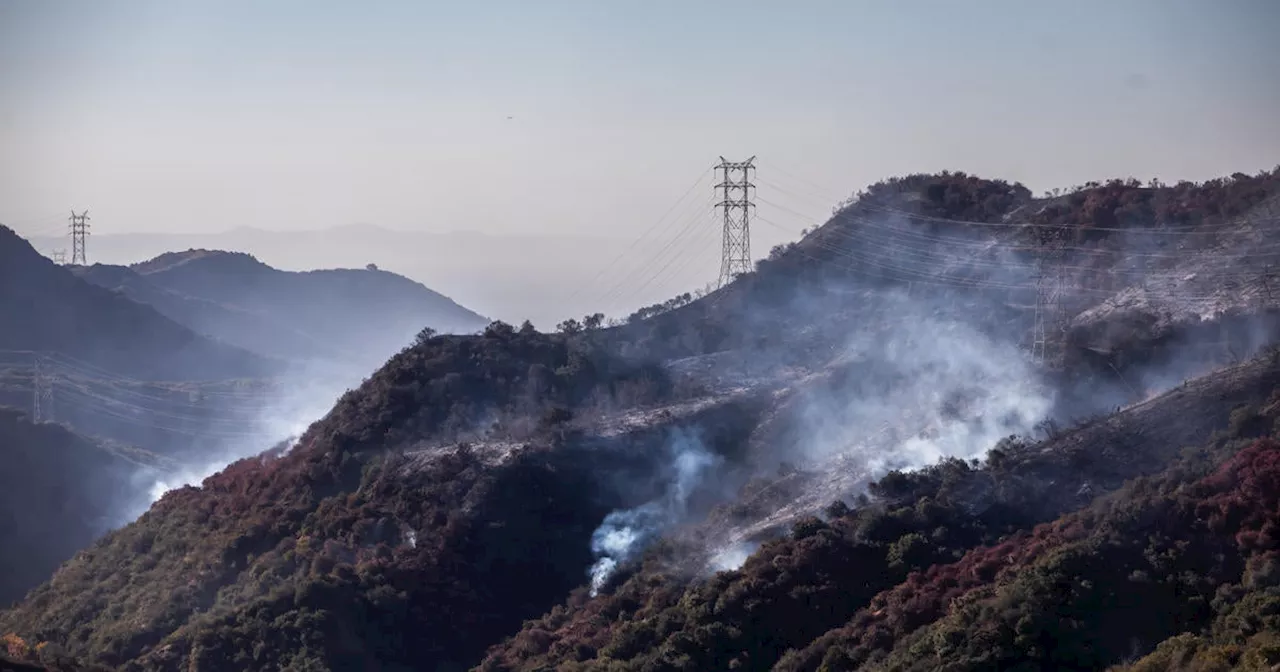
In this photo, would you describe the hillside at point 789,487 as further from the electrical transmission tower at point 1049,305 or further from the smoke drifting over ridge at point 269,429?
the smoke drifting over ridge at point 269,429

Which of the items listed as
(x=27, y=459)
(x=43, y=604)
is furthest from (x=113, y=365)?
(x=43, y=604)

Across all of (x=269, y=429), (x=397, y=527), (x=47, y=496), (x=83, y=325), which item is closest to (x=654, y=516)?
(x=397, y=527)

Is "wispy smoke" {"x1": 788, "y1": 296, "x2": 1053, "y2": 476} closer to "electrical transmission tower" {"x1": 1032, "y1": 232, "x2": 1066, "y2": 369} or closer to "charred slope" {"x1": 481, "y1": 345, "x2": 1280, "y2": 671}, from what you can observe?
"electrical transmission tower" {"x1": 1032, "y1": 232, "x2": 1066, "y2": 369}

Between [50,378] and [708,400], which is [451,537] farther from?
[50,378]

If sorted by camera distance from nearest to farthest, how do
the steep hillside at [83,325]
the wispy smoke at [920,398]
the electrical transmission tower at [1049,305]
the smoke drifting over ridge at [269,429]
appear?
1. the wispy smoke at [920,398]
2. the electrical transmission tower at [1049,305]
3. the smoke drifting over ridge at [269,429]
4. the steep hillside at [83,325]

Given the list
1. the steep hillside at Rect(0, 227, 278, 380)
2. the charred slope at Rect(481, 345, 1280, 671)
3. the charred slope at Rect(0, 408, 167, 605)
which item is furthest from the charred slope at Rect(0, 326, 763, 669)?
the steep hillside at Rect(0, 227, 278, 380)

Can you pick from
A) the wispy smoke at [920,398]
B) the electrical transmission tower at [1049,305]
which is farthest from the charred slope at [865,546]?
the electrical transmission tower at [1049,305]
